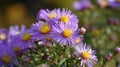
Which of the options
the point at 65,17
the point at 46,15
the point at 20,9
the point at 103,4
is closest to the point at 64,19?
the point at 65,17

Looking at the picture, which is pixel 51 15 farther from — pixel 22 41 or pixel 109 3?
pixel 109 3

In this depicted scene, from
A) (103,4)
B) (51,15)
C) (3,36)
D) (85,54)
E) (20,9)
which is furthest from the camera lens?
(20,9)

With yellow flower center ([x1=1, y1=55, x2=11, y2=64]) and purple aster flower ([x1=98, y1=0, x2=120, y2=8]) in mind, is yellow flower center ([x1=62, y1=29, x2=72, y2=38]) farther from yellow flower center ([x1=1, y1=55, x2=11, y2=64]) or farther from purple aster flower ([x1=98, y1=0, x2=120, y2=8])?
purple aster flower ([x1=98, y1=0, x2=120, y2=8])

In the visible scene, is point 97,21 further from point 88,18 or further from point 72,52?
point 72,52

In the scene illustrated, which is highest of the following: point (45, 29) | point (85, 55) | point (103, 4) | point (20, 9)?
point (20, 9)

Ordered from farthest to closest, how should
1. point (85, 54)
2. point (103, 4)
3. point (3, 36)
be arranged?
point (103, 4), point (3, 36), point (85, 54)

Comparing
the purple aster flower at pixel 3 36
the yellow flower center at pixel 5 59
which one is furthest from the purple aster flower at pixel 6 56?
the purple aster flower at pixel 3 36

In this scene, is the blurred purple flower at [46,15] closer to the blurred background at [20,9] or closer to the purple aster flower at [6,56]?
the purple aster flower at [6,56]
